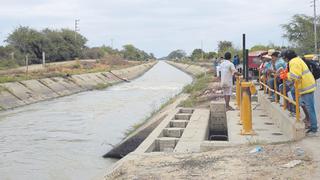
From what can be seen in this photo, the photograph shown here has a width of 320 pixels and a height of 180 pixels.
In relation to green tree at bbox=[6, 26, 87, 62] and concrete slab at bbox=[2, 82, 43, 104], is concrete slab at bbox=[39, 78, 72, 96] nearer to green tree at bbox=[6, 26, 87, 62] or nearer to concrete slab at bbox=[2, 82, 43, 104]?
concrete slab at bbox=[2, 82, 43, 104]

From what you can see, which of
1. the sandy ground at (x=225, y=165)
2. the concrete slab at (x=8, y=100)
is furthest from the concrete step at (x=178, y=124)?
the concrete slab at (x=8, y=100)

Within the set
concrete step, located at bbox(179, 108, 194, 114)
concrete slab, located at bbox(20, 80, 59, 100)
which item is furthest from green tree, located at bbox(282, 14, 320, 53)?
concrete step, located at bbox(179, 108, 194, 114)

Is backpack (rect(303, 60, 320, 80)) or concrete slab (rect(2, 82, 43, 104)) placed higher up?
backpack (rect(303, 60, 320, 80))

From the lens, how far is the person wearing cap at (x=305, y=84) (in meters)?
8.72

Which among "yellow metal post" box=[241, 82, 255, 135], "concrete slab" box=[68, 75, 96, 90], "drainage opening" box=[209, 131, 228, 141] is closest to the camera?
"yellow metal post" box=[241, 82, 255, 135]

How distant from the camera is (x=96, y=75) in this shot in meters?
55.4

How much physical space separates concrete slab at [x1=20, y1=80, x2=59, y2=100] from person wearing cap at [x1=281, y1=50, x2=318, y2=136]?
A: 88.5 ft

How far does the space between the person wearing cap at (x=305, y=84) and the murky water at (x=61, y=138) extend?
4.10m

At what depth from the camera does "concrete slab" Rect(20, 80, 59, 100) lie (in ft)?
111

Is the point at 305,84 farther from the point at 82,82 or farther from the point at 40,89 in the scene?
the point at 82,82

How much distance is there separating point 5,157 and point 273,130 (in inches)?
309

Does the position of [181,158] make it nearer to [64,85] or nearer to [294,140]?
[294,140]

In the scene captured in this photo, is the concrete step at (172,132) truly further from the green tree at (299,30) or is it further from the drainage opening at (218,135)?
the green tree at (299,30)

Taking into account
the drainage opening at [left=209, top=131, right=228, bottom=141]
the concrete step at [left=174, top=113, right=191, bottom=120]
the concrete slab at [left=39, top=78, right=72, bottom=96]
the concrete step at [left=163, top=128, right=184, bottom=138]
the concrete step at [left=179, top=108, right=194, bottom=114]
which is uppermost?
the concrete slab at [left=39, top=78, right=72, bottom=96]
